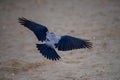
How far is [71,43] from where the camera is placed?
6.32m

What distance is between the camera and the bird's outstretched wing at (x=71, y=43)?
621cm

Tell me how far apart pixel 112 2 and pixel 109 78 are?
770 centimetres

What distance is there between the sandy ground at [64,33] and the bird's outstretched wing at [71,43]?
2.78 feet

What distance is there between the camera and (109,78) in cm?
668

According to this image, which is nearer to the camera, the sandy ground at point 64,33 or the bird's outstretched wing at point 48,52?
the bird's outstretched wing at point 48,52

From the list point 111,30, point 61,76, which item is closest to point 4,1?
point 111,30

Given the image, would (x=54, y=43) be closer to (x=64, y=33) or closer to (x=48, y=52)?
(x=48, y=52)

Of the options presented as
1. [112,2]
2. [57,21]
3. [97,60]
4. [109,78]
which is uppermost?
[112,2]

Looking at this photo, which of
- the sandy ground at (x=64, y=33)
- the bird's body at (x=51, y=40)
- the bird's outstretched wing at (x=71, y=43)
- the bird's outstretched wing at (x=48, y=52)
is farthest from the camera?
the sandy ground at (x=64, y=33)

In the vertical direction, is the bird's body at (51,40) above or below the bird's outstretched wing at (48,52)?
above

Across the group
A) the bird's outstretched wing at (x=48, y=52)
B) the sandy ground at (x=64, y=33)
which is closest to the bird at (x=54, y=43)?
the bird's outstretched wing at (x=48, y=52)

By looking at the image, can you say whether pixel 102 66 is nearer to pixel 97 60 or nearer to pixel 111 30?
pixel 97 60

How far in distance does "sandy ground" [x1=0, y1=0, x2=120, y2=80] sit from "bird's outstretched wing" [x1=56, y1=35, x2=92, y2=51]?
0.85 metres

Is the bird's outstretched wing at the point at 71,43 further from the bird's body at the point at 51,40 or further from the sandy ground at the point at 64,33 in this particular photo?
the sandy ground at the point at 64,33
